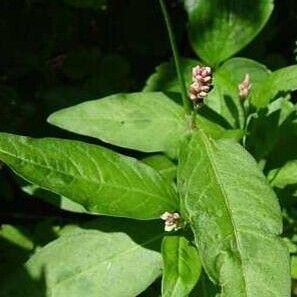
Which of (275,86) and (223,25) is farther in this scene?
(223,25)

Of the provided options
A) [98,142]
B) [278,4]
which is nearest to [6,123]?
[98,142]

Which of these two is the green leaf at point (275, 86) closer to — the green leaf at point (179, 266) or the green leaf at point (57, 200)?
the green leaf at point (179, 266)

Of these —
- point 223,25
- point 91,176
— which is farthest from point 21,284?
point 223,25

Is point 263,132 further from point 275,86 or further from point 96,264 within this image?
point 96,264

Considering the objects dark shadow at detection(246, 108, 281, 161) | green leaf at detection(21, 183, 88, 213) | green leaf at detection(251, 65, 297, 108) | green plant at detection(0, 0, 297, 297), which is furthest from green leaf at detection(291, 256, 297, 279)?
green leaf at detection(21, 183, 88, 213)

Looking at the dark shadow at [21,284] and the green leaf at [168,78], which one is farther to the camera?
the green leaf at [168,78]

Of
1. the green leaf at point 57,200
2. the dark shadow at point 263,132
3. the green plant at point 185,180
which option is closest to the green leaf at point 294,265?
the green plant at point 185,180

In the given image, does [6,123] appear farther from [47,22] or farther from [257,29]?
[257,29]
